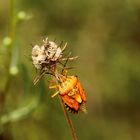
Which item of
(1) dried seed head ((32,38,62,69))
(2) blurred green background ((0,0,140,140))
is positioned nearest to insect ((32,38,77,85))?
(1) dried seed head ((32,38,62,69))

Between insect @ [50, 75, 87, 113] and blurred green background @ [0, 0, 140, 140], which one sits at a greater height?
blurred green background @ [0, 0, 140, 140]

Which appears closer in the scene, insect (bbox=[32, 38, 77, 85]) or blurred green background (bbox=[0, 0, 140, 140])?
insect (bbox=[32, 38, 77, 85])

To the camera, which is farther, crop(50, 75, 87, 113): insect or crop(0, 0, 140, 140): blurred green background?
crop(0, 0, 140, 140): blurred green background

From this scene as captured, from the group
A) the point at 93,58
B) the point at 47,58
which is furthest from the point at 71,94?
the point at 93,58

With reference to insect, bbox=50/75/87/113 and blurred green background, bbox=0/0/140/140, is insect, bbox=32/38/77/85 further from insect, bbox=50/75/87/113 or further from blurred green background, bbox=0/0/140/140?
blurred green background, bbox=0/0/140/140

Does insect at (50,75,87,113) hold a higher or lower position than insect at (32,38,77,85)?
lower

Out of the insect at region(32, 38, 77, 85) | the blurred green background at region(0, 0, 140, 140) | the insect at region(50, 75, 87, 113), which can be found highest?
the blurred green background at region(0, 0, 140, 140)

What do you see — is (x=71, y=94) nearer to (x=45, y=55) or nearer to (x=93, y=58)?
(x=45, y=55)

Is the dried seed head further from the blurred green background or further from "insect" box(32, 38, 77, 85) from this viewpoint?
the blurred green background
